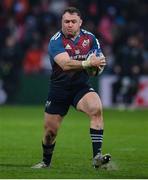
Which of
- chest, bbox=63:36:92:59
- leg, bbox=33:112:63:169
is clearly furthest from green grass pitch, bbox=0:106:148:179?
chest, bbox=63:36:92:59

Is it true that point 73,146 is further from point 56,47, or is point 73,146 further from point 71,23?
point 71,23

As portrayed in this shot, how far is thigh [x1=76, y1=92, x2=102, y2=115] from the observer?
10.6m

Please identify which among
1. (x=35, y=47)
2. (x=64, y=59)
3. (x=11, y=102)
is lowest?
(x=11, y=102)

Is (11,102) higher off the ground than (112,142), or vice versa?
(112,142)

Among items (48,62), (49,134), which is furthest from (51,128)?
(48,62)

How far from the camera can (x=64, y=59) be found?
10.6 meters

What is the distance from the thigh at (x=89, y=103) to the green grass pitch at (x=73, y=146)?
76 centimetres

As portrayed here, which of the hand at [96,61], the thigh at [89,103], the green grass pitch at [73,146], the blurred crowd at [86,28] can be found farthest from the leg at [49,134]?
the blurred crowd at [86,28]

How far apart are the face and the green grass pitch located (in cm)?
180

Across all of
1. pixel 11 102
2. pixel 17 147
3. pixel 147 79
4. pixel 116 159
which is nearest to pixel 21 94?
pixel 11 102

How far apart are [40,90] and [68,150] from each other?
13130 mm

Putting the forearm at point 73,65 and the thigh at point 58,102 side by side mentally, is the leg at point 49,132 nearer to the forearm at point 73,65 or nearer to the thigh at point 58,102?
the thigh at point 58,102

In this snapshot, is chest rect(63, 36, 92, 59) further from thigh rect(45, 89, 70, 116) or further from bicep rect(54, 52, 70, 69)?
thigh rect(45, 89, 70, 116)

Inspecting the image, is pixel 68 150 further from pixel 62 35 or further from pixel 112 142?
pixel 62 35
